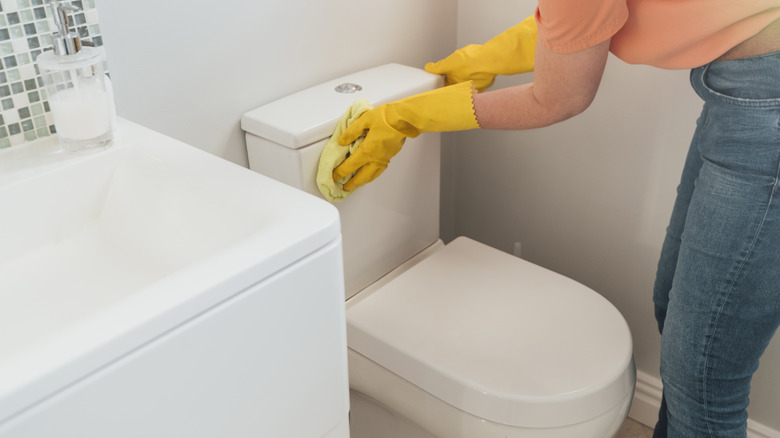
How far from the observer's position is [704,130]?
0.94m

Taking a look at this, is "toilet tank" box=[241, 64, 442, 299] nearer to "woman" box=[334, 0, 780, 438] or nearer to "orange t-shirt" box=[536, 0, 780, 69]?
"woman" box=[334, 0, 780, 438]

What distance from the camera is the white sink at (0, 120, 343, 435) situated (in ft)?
1.95

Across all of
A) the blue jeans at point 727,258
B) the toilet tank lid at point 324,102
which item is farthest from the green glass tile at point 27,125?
the blue jeans at point 727,258

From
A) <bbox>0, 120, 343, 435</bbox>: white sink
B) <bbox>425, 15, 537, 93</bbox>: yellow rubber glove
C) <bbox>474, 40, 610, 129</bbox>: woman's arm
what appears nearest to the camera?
<bbox>0, 120, 343, 435</bbox>: white sink

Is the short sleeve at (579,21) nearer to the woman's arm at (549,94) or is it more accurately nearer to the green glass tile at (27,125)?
the woman's arm at (549,94)

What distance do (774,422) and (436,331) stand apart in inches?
30.0

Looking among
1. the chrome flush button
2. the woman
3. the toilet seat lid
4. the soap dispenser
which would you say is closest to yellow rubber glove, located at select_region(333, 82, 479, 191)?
the woman

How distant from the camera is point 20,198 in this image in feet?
2.37

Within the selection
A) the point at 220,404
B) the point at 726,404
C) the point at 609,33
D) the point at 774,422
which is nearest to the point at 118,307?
the point at 220,404

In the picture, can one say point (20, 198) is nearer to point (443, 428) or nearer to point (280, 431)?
point (280, 431)

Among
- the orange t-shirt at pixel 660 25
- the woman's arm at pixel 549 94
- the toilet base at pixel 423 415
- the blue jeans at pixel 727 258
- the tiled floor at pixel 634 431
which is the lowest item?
the tiled floor at pixel 634 431

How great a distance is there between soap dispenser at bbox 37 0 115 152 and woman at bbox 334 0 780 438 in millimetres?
369

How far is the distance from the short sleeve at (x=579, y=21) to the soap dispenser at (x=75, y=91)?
51 centimetres

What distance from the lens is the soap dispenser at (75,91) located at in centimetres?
75
